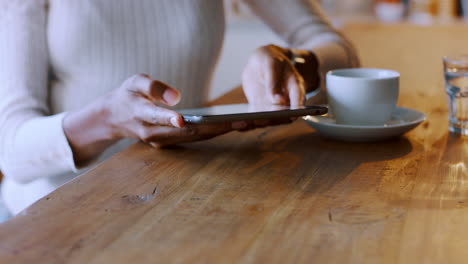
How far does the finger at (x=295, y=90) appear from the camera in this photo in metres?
0.74

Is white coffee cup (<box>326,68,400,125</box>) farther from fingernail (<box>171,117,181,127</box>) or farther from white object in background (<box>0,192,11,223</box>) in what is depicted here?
white object in background (<box>0,192,11,223</box>)

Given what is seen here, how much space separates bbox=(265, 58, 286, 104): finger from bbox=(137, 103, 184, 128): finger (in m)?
0.18

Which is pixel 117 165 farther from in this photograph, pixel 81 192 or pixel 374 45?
pixel 374 45

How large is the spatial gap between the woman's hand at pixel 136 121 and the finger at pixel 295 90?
79mm

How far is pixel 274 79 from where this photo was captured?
31.0 inches

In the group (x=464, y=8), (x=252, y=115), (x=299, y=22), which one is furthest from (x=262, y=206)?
(x=464, y=8)

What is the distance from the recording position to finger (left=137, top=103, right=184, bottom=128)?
2.08ft

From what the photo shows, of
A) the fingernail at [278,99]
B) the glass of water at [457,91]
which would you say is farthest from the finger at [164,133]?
the glass of water at [457,91]

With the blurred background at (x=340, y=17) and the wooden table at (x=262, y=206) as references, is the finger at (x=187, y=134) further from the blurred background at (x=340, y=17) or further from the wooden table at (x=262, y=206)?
the blurred background at (x=340, y=17)

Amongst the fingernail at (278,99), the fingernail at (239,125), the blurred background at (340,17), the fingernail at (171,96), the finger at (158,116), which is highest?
the fingernail at (171,96)

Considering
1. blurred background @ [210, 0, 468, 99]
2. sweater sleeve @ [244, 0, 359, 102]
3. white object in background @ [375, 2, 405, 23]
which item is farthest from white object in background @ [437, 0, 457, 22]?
sweater sleeve @ [244, 0, 359, 102]

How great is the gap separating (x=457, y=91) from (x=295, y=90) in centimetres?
25

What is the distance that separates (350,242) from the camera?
0.44 meters

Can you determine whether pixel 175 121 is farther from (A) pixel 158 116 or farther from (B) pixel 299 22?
(B) pixel 299 22
